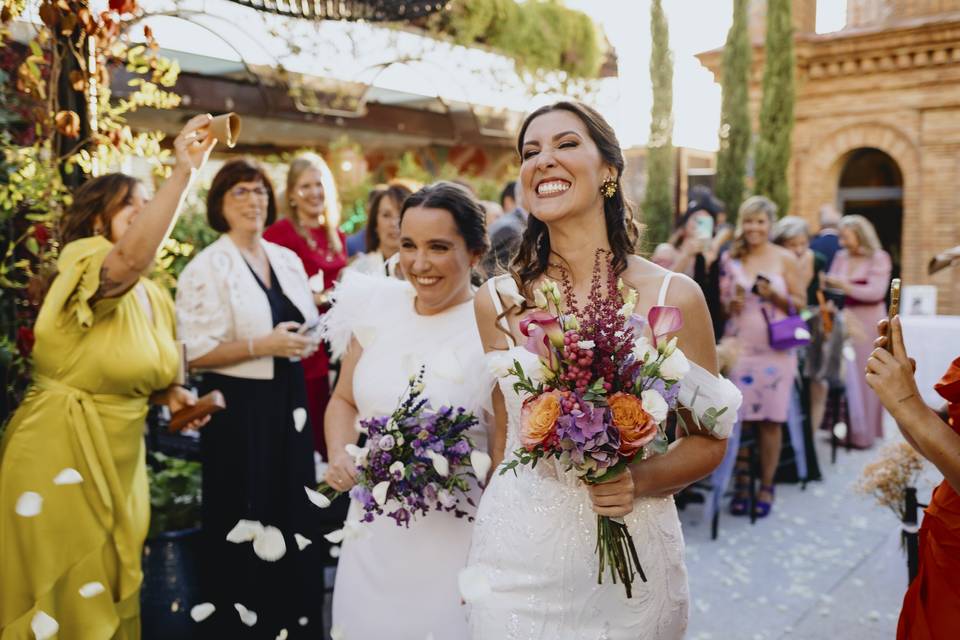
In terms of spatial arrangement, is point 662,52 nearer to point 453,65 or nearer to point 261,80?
point 453,65

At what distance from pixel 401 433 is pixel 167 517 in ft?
7.49

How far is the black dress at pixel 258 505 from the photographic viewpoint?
12.4 ft

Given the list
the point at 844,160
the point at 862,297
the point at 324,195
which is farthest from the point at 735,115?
the point at 324,195

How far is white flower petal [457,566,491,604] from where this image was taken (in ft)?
7.25

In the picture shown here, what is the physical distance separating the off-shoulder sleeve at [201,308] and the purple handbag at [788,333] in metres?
4.06

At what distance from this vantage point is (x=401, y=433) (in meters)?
2.51

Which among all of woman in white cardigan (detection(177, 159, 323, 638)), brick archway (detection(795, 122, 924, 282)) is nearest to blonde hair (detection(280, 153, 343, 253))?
woman in white cardigan (detection(177, 159, 323, 638))

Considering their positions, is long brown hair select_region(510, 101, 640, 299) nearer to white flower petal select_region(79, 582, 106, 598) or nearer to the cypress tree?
white flower petal select_region(79, 582, 106, 598)

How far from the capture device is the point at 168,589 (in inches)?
148

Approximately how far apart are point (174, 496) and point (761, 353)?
4240 mm

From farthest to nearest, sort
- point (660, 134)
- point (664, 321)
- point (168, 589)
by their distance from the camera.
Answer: point (660, 134) → point (168, 589) → point (664, 321)

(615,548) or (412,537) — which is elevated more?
(615,548)

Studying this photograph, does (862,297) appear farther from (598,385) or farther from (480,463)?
(598,385)

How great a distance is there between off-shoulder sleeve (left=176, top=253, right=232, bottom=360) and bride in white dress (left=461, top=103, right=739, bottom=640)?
1.79m
